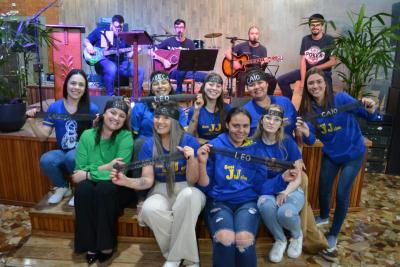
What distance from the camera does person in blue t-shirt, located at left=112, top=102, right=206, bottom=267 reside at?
2.47m

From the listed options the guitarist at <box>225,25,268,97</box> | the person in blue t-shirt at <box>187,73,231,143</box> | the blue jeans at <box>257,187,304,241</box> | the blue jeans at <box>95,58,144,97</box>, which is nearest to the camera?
the blue jeans at <box>257,187,304,241</box>

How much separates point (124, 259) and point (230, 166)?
101 cm

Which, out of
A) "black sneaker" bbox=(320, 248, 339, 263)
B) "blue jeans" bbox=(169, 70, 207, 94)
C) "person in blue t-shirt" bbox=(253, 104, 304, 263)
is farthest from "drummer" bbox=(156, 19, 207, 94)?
"black sneaker" bbox=(320, 248, 339, 263)

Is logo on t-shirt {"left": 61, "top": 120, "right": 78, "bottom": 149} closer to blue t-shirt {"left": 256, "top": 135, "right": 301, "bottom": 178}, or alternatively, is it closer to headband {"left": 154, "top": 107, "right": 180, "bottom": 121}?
headband {"left": 154, "top": 107, "right": 180, "bottom": 121}

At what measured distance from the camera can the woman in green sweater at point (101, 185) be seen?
2584 millimetres

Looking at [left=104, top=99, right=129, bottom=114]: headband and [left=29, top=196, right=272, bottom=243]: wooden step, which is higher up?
[left=104, top=99, right=129, bottom=114]: headband

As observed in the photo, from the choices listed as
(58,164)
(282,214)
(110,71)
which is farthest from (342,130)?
(110,71)

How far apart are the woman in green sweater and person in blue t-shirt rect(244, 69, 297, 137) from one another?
3.14 ft

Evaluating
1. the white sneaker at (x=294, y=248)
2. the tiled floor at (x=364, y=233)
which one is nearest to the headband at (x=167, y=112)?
the white sneaker at (x=294, y=248)

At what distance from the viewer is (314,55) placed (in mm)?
4867

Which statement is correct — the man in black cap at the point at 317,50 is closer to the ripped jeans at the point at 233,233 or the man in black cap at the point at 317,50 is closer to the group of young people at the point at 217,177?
the group of young people at the point at 217,177

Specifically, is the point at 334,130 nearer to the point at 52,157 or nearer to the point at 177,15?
the point at 52,157

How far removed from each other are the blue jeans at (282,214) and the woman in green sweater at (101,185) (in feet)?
3.29

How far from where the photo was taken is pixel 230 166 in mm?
2555
